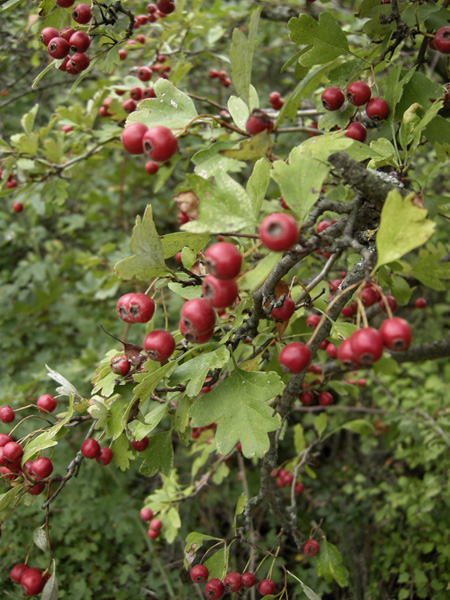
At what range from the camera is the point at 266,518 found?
11.0 feet

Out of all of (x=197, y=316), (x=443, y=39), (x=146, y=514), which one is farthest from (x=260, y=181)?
(x=146, y=514)

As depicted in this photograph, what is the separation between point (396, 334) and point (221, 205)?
449 mm

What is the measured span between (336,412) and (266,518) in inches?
40.0

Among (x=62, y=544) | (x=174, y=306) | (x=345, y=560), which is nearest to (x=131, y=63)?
(x=174, y=306)

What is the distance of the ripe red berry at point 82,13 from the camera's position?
5.35 feet

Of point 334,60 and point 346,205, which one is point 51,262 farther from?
point 346,205

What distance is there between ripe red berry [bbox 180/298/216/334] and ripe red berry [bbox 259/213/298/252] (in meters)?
0.23

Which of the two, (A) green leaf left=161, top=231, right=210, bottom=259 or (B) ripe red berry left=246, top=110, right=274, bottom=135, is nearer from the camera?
(B) ripe red berry left=246, top=110, right=274, bottom=135

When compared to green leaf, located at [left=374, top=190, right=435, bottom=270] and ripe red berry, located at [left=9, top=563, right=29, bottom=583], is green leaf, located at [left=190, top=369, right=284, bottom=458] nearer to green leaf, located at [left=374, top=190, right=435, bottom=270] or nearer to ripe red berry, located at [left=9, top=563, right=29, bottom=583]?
green leaf, located at [left=374, top=190, right=435, bottom=270]

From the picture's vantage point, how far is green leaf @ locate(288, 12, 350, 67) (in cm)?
143

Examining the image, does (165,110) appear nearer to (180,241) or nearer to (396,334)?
(180,241)

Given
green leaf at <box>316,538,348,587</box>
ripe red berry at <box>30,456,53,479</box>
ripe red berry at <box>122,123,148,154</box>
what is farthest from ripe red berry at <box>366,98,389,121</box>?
green leaf at <box>316,538,348,587</box>

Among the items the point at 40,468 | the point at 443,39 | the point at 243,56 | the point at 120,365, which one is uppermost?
the point at 243,56

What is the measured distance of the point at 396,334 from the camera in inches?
33.4
